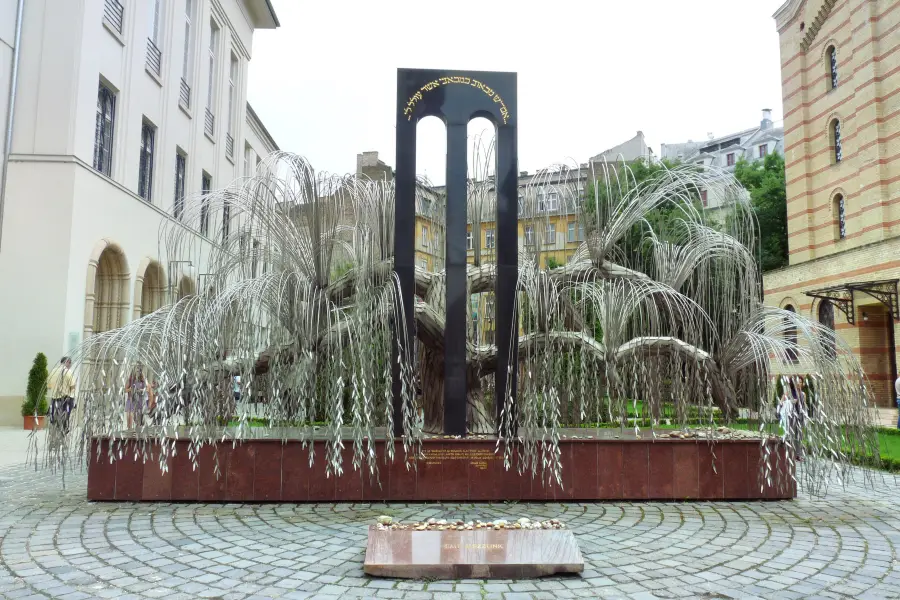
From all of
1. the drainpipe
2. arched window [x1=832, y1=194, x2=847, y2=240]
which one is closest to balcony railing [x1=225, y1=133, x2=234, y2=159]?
the drainpipe

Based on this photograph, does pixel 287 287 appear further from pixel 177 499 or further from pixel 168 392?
pixel 177 499

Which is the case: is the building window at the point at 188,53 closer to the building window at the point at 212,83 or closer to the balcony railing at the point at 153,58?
the building window at the point at 212,83

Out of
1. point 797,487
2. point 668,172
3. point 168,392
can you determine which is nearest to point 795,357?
point 797,487

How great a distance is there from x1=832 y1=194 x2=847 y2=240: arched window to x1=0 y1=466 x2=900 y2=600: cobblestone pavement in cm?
1938

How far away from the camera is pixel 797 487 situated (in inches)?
311

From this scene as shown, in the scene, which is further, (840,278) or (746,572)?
(840,278)

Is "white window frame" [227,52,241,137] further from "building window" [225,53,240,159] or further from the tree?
the tree

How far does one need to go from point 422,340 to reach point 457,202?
6.23 feet

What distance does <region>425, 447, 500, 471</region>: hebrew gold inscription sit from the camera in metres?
7.30

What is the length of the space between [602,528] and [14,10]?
16825 mm

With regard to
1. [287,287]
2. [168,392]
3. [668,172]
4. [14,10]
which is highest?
[14,10]

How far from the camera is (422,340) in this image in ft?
28.3

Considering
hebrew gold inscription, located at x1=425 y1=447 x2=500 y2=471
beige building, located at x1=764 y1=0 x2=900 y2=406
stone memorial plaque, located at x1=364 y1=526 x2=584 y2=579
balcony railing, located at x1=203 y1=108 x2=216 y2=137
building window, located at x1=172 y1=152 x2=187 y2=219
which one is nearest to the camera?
stone memorial plaque, located at x1=364 y1=526 x2=584 y2=579

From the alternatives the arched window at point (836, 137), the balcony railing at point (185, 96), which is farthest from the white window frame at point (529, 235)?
the arched window at point (836, 137)
